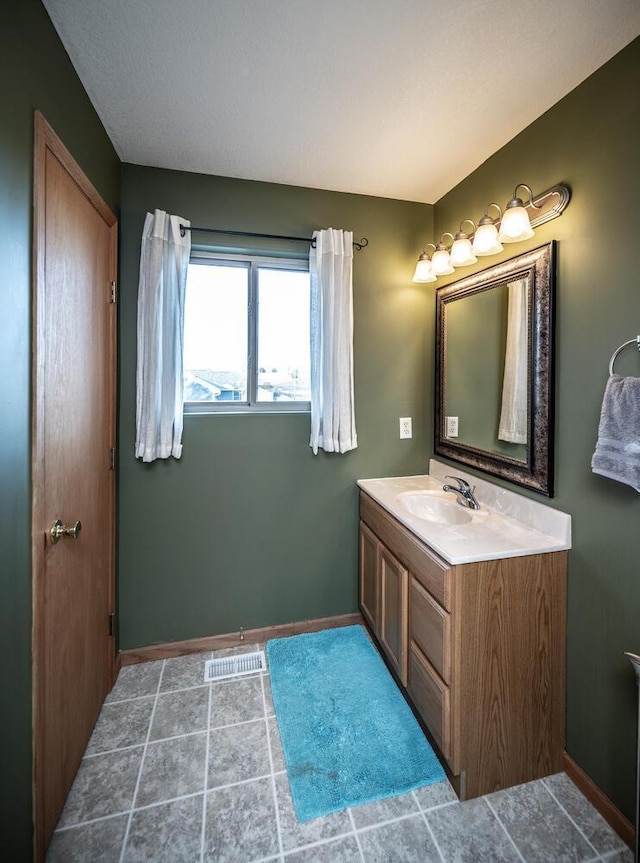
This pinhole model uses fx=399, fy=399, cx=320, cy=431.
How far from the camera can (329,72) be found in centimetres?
141

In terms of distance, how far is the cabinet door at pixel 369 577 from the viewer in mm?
2082

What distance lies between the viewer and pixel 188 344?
2156mm

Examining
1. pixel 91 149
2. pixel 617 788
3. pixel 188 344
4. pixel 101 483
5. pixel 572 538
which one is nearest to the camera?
pixel 617 788

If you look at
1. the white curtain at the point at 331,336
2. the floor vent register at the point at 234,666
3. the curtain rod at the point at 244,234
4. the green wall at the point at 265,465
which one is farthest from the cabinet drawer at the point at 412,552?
the curtain rod at the point at 244,234

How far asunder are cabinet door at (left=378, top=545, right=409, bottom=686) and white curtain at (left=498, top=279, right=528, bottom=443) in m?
0.78

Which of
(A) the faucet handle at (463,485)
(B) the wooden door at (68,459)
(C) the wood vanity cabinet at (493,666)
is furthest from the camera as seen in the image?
(A) the faucet handle at (463,485)

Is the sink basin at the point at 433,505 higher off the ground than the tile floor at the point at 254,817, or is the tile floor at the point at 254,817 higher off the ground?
the sink basin at the point at 433,505

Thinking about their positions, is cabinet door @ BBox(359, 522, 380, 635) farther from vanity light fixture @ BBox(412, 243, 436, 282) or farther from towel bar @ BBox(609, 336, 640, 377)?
vanity light fixture @ BBox(412, 243, 436, 282)

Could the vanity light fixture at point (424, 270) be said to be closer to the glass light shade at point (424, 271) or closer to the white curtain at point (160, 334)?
the glass light shade at point (424, 271)

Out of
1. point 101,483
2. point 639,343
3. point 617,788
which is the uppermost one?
point 639,343

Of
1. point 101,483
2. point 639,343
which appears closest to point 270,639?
point 101,483

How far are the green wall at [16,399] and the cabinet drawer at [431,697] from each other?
1.28m

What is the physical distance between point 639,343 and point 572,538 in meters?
0.71

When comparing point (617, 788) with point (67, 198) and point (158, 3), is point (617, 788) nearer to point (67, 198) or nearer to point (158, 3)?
point (67, 198)
